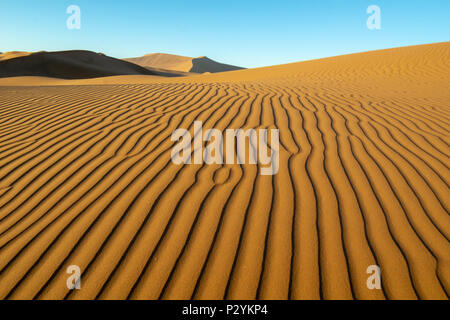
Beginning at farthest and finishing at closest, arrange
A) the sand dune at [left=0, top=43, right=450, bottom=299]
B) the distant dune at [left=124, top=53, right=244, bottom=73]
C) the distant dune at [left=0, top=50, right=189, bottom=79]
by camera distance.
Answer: the distant dune at [left=124, top=53, right=244, bottom=73]
the distant dune at [left=0, top=50, right=189, bottom=79]
the sand dune at [left=0, top=43, right=450, bottom=299]

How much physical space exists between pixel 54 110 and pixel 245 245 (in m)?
4.51

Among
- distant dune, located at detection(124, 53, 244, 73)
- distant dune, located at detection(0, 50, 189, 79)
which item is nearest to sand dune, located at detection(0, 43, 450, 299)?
distant dune, located at detection(0, 50, 189, 79)

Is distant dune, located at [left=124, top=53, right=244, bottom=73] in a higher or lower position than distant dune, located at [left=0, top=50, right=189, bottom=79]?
higher

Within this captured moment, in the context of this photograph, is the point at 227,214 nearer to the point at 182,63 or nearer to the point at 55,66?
the point at 55,66

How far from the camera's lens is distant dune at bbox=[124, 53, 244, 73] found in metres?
63.6

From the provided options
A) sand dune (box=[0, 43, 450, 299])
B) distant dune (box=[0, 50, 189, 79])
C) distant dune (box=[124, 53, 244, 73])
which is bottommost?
sand dune (box=[0, 43, 450, 299])

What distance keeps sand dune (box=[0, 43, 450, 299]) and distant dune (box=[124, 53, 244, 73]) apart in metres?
59.3

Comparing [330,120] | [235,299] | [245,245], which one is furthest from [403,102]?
[235,299]

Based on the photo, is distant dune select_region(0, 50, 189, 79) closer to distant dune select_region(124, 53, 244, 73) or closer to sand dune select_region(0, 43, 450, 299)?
sand dune select_region(0, 43, 450, 299)

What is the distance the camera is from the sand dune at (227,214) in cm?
167

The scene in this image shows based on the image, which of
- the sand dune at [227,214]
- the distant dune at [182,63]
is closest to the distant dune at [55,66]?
the sand dune at [227,214]

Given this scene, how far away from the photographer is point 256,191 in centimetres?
242

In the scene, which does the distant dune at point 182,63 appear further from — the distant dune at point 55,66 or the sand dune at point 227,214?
the sand dune at point 227,214

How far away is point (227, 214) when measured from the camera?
2164mm
